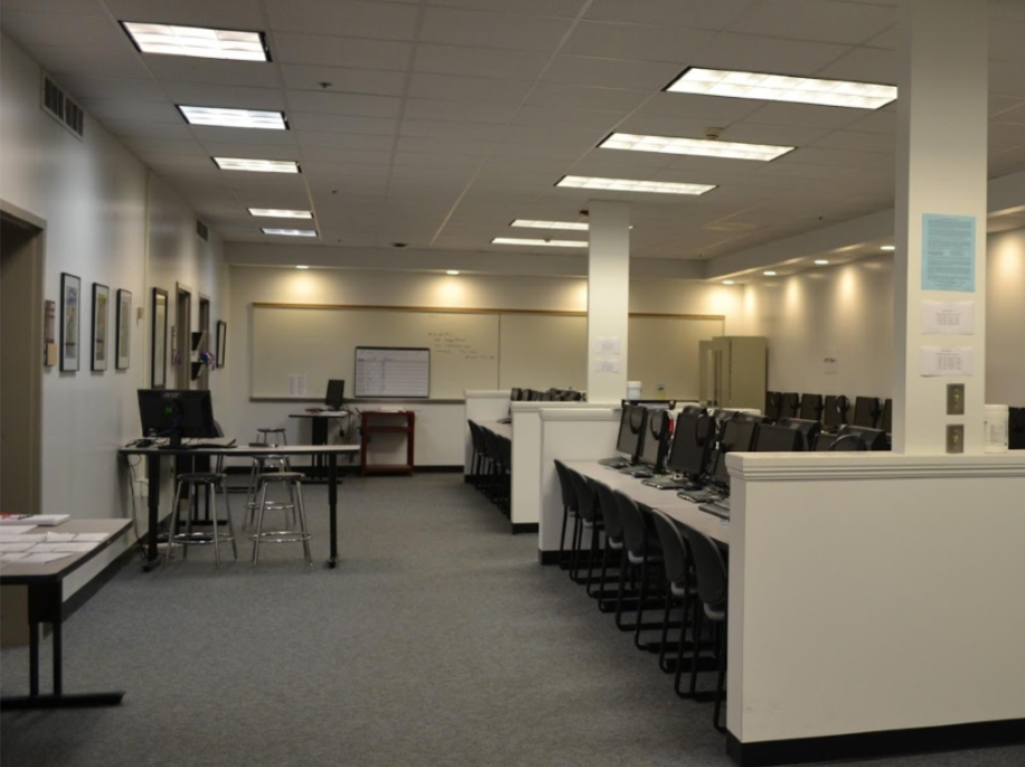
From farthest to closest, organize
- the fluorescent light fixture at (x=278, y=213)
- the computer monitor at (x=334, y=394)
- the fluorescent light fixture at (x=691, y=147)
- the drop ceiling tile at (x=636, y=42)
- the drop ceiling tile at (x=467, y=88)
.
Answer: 1. the computer monitor at (x=334, y=394)
2. the fluorescent light fixture at (x=278, y=213)
3. the fluorescent light fixture at (x=691, y=147)
4. the drop ceiling tile at (x=467, y=88)
5. the drop ceiling tile at (x=636, y=42)

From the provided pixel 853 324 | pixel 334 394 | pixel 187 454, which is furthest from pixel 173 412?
pixel 853 324

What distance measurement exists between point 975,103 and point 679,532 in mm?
2033

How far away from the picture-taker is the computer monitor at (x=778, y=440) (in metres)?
4.25

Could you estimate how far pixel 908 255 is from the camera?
327cm

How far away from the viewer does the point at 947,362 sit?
130 inches

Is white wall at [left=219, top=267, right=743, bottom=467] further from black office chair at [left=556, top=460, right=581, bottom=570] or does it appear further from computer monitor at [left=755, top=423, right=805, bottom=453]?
computer monitor at [left=755, top=423, right=805, bottom=453]

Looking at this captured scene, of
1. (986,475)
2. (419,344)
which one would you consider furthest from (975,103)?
(419,344)

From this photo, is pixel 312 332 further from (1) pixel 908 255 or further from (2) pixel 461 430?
(1) pixel 908 255

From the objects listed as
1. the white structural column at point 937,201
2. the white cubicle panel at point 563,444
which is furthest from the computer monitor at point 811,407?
the white structural column at point 937,201

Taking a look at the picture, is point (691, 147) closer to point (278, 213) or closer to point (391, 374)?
point (278, 213)

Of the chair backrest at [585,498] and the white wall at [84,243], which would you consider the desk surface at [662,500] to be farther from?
the white wall at [84,243]

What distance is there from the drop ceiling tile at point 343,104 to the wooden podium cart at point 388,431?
638 cm

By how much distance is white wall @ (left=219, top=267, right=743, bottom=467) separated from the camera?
1170 centimetres

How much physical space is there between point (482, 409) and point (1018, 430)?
5739 millimetres
